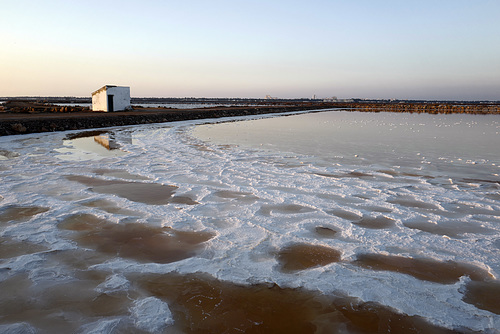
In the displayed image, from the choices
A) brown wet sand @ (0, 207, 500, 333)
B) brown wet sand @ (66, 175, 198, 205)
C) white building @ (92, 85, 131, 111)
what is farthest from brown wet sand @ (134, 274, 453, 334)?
white building @ (92, 85, 131, 111)

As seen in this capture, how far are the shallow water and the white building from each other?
22769 mm

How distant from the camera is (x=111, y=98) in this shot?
98.0 ft

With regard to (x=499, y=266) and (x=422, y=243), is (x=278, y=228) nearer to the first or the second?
(x=422, y=243)

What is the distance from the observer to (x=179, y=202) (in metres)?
6.00

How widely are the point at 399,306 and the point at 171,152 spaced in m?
9.67

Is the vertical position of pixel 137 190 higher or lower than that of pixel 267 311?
higher

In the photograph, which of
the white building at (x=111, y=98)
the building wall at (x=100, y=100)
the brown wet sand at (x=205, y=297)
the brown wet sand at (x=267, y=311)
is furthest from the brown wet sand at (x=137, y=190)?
the building wall at (x=100, y=100)

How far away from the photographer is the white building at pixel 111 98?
2936 centimetres

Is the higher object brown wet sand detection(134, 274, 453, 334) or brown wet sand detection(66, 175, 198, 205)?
brown wet sand detection(66, 175, 198, 205)

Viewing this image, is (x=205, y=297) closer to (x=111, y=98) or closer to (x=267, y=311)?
(x=267, y=311)

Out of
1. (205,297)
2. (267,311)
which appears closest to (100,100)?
(205,297)

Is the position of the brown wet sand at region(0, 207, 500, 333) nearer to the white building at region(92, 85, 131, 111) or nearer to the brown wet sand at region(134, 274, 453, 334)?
the brown wet sand at region(134, 274, 453, 334)

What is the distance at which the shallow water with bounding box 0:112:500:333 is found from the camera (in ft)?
9.35

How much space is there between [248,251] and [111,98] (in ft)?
96.2
